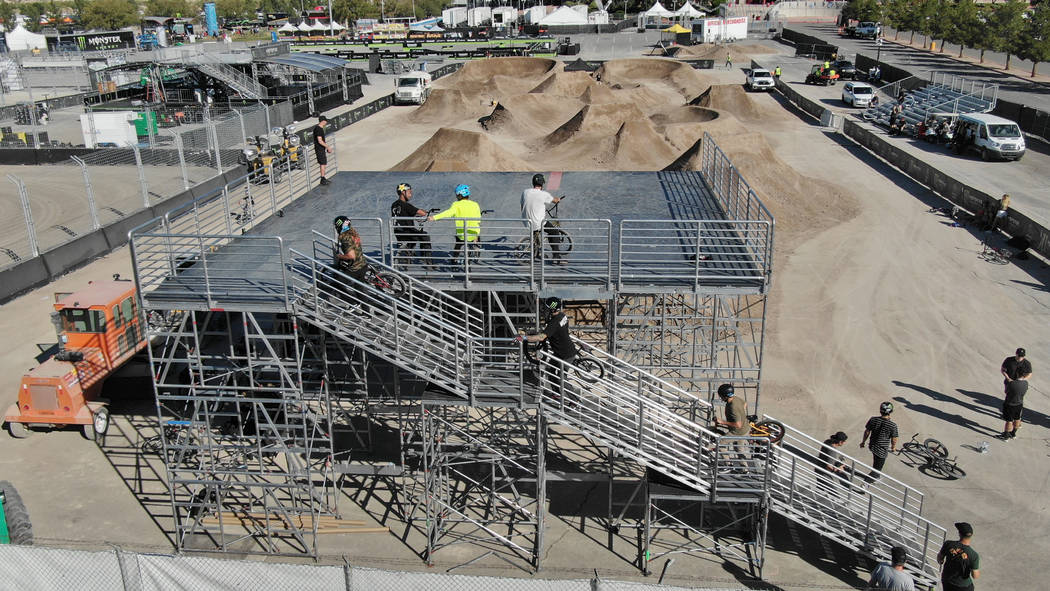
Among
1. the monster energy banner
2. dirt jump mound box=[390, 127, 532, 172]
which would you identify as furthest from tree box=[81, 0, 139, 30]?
dirt jump mound box=[390, 127, 532, 172]

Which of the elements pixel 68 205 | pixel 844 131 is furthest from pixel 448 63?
pixel 68 205

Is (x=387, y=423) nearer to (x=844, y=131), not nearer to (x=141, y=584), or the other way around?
(x=141, y=584)

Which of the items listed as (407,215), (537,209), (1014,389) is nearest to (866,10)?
(1014,389)

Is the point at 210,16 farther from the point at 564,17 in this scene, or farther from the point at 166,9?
the point at 166,9

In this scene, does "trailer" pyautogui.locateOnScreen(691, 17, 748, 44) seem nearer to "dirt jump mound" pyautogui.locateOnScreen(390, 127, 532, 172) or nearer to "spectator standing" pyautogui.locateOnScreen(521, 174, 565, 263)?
"dirt jump mound" pyautogui.locateOnScreen(390, 127, 532, 172)

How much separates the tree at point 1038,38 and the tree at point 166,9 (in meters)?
140

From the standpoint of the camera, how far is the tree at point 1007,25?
2357 inches

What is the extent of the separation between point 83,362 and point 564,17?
10384cm

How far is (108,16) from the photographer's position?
5054 inches

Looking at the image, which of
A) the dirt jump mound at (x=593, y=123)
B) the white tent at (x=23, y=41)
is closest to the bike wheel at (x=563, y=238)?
the dirt jump mound at (x=593, y=123)

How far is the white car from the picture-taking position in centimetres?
5512

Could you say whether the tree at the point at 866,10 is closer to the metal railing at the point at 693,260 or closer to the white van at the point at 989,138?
the white van at the point at 989,138

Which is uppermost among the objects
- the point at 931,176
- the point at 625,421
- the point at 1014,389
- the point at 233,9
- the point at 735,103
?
the point at 233,9

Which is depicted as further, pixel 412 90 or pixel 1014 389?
pixel 412 90
